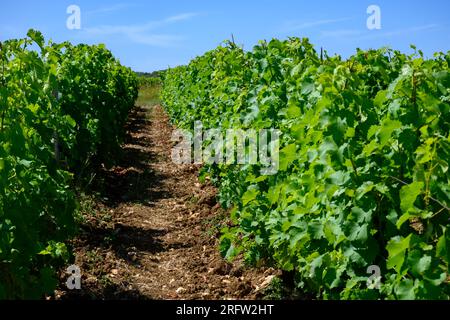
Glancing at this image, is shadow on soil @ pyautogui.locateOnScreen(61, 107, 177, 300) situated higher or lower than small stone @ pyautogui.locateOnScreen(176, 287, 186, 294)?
higher

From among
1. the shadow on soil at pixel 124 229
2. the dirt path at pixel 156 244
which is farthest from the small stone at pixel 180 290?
the shadow on soil at pixel 124 229

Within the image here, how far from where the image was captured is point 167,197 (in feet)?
31.7

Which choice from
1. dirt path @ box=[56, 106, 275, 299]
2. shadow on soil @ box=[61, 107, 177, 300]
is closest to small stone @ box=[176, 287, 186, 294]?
dirt path @ box=[56, 106, 275, 299]

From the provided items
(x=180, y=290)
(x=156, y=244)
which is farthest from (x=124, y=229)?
(x=180, y=290)

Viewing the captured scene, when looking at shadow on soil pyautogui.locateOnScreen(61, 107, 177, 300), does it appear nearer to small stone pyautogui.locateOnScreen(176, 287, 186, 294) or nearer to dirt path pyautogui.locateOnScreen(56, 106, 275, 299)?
dirt path pyautogui.locateOnScreen(56, 106, 275, 299)

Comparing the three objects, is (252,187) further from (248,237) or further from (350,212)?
(350,212)

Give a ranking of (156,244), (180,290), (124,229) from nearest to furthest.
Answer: (180,290)
(156,244)
(124,229)

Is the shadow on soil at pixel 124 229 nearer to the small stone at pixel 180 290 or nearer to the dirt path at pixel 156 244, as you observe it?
the dirt path at pixel 156 244

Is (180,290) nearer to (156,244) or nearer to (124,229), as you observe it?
(156,244)

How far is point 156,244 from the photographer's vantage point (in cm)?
721

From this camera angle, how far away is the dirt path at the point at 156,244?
18.7ft

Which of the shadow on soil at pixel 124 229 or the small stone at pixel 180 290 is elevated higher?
the shadow on soil at pixel 124 229

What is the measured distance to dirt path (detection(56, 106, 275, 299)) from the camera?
5.69 metres

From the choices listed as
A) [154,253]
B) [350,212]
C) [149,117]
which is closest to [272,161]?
[350,212]
